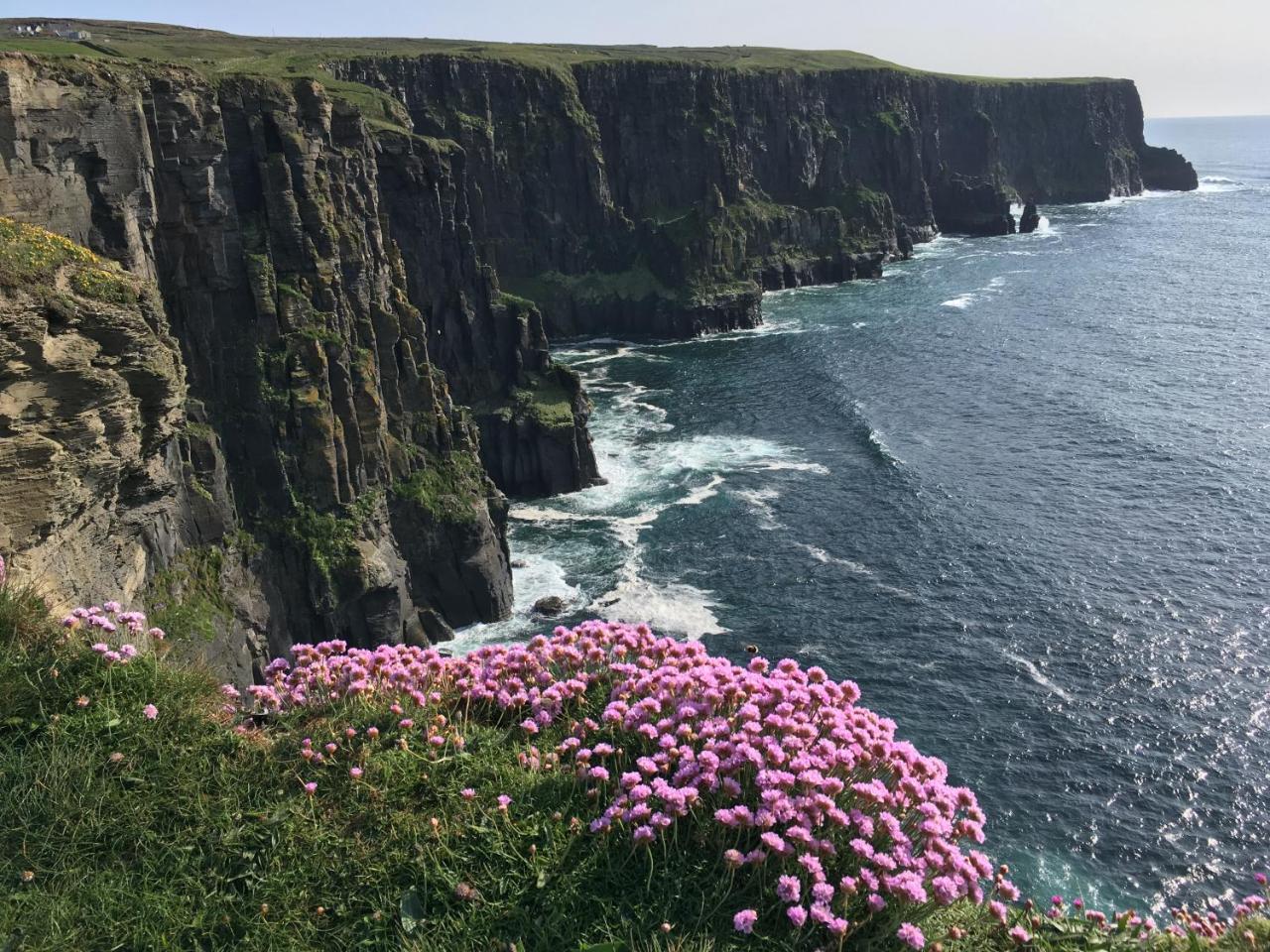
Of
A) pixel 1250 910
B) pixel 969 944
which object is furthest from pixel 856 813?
pixel 1250 910

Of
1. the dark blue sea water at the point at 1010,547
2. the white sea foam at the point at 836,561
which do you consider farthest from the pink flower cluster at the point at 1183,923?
the white sea foam at the point at 836,561

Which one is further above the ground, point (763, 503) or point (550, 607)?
point (763, 503)

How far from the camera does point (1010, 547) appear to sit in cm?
7238

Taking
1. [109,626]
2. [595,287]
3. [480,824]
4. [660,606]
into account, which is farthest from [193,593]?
[595,287]

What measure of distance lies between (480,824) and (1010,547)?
6536 centimetres

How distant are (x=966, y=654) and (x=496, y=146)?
414 ft

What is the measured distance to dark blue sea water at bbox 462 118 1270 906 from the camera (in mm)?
48781

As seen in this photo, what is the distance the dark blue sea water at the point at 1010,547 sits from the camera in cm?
4878

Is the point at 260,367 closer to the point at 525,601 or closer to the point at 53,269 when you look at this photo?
the point at 525,601

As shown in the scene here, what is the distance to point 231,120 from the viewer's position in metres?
57.5

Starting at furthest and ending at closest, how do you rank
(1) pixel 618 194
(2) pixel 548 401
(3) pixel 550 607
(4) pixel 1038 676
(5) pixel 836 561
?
(1) pixel 618 194, (2) pixel 548 401, (5) pixel 836 561, (3) pixel 550 607, (4) pixel 1038 676

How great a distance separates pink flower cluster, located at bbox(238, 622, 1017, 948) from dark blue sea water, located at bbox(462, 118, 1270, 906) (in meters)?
33.7

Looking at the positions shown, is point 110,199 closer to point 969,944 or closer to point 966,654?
point 969,944

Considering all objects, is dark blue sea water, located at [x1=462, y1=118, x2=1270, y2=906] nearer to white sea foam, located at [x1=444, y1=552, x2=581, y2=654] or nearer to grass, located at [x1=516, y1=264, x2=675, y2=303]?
white sea foam, located at [x1=444, y1=552, x2=581, y2=654]
